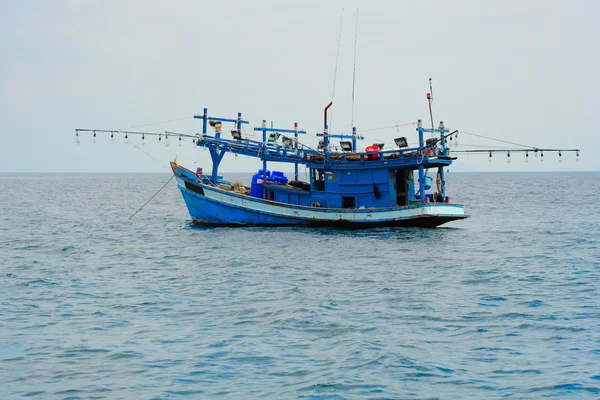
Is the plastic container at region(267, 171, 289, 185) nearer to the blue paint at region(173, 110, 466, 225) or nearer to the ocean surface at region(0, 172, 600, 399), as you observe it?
the blue paint at region(173, 110, 466, 225)

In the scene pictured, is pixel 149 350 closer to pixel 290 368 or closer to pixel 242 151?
pixel 290 368

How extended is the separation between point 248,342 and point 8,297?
9.13m

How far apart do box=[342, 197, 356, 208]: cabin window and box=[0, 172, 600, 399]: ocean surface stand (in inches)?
209

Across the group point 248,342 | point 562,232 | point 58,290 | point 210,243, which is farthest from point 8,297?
point 562,232

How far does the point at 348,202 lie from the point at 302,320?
2120 centimetres

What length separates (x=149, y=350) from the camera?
15.2 meters

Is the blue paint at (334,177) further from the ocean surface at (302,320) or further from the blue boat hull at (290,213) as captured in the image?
the ocean surface at (302,320)

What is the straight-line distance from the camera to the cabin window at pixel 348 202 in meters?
38.3

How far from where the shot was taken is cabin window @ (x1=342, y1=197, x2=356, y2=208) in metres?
38.3

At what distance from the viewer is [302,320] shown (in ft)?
57.6

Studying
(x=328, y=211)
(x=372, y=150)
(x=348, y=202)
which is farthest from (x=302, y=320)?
(x=372, y=150)

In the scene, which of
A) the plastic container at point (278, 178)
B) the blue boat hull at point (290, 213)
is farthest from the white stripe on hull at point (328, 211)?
the plastic container at point (278, 178)

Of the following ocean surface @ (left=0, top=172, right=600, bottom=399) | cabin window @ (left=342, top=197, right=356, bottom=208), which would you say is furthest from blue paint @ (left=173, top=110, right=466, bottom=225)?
ocean surface @ (left=0, top=172, right=600, bottom=399)

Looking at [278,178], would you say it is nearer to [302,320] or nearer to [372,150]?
[372,150]
